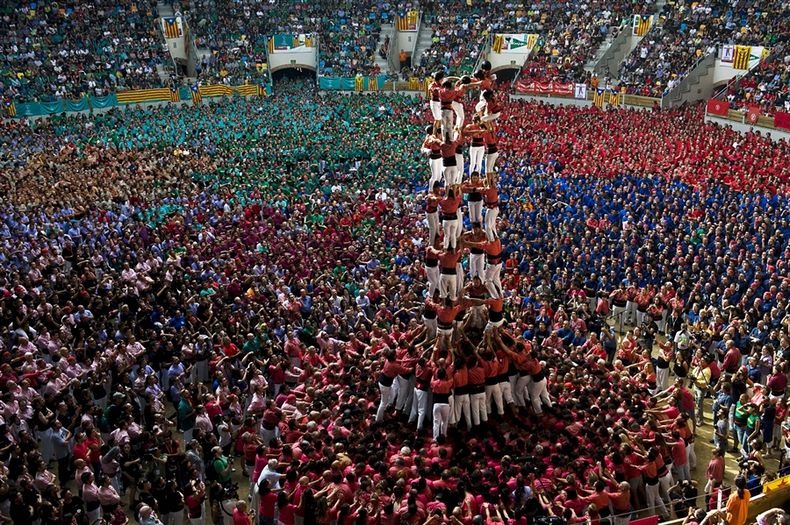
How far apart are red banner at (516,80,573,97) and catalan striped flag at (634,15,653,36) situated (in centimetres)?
749

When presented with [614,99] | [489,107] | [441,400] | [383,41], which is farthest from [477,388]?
[383,41]

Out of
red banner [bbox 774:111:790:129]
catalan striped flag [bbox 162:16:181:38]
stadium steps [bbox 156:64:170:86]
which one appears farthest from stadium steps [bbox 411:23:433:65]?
red banner [bbox 774:111:790:129]

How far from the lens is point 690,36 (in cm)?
4350

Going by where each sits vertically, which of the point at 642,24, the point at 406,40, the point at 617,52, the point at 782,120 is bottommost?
the point at 782,120

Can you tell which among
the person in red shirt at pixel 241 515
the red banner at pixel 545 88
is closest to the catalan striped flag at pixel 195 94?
the red banner at pixel 545 88

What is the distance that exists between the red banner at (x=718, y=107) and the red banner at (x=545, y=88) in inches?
321

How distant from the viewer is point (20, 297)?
16.2 meters

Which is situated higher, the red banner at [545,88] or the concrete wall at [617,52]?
the concrete wall at [617,52]

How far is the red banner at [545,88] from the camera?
139 ft

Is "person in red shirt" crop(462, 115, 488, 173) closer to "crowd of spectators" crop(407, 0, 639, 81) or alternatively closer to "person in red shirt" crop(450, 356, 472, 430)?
"person in red shirt" crop(450, 356, 472, 430)

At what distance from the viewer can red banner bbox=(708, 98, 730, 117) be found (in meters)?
34.7

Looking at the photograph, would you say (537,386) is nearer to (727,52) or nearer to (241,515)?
(241,515)

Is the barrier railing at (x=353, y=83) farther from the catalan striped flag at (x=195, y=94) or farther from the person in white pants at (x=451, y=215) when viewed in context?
the person in white pants at (x=451, y=215)

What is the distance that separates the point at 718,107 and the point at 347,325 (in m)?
25.3
